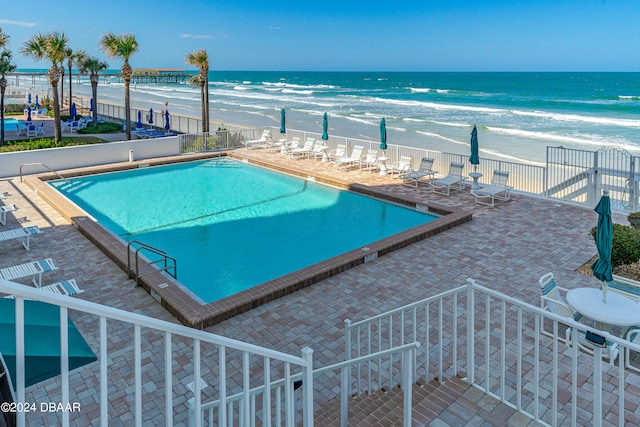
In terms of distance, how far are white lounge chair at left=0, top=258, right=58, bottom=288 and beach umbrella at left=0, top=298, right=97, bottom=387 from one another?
19.4 ft

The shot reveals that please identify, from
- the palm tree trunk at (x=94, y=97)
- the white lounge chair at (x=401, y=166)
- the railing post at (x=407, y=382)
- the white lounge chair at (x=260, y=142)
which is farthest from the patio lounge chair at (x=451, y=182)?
the palm tree trunk at (x=94, y=97)

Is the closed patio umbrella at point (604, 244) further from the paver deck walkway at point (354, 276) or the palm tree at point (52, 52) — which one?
the palm tree at point (52, 52)

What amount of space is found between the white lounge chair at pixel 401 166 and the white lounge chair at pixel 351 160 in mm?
1396

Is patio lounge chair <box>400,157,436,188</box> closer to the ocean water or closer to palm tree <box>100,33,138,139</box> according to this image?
the ocean water

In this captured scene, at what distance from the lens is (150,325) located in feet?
5.66

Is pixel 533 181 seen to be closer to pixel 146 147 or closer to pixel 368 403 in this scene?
pixel 368 403

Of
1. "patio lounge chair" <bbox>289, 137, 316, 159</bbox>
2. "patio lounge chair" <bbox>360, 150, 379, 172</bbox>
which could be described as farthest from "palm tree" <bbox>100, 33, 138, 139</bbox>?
"patio lounge chair" <bbox>360, 150, 379, 172</bbox>

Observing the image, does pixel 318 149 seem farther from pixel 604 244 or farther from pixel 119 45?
pixel 604 244

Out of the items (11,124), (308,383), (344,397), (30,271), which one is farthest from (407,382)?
(11,124)

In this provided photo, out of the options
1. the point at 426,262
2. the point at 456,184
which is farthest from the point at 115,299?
the point at 456,184

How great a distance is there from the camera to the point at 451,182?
12.7 metres

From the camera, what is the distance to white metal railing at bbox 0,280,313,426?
5.32 ft

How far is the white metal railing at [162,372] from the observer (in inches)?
63.9

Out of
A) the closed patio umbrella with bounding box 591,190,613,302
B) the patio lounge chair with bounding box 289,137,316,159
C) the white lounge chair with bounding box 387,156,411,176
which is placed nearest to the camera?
the closed patio umbrella with bounding box 591,190,613,302
